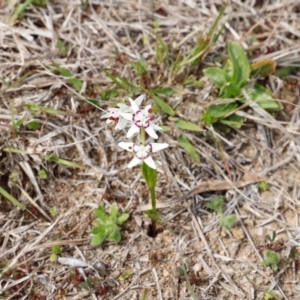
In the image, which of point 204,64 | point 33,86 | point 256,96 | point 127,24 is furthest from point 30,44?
point 256,96

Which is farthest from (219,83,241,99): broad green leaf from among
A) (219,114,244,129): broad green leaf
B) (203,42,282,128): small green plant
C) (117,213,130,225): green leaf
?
(117,213,130,225): green leaf

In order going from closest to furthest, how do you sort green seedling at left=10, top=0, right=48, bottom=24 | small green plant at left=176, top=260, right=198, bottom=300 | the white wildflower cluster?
1. the white wildflower cluster
2. small green plant at left=176, top=260, right=198, bottom=300
3. green seedling at left=10, top=0, right=48, bottom=24

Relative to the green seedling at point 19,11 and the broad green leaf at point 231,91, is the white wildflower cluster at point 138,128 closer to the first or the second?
the broad green leaf at point 231,91

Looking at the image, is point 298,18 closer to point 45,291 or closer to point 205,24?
point 205,24

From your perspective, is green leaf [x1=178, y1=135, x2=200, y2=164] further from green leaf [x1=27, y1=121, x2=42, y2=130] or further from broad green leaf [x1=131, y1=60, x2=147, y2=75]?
green leaf [x1=27, y1=121, x2=42, y2=130]

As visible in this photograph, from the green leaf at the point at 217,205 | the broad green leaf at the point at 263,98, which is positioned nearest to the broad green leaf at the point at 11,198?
the green leaf at the point at 217,205

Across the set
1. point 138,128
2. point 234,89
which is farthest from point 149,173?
point 234,89
